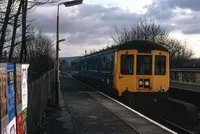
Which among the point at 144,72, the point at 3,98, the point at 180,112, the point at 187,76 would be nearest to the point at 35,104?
the point at 3,98

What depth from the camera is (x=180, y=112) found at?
19.9 meters

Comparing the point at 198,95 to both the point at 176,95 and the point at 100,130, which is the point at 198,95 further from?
the point at 100,130

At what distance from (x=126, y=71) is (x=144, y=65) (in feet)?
3.16

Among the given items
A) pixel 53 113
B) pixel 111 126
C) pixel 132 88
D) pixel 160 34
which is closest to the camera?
pixel 111 126

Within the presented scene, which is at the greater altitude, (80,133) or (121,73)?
(121,73)

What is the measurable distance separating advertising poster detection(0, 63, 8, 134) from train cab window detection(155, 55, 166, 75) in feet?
55.0

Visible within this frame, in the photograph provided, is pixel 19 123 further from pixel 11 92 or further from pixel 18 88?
pixel 11 92

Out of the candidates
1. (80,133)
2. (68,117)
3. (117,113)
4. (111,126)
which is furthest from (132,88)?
(80,133)

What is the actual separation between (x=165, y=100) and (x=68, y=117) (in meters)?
7.50

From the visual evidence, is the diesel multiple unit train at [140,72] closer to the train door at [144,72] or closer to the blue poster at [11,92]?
the train door at [144,72]

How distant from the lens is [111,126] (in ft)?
42.6

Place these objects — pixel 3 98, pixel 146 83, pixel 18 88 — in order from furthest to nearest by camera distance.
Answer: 1. pixel 146 83
2. pixel 18 88
3. pixel 3 98

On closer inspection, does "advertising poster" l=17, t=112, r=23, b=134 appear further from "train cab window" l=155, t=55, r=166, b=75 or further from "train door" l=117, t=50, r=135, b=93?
"train cab window" l=155, t=55, r=166, b=75

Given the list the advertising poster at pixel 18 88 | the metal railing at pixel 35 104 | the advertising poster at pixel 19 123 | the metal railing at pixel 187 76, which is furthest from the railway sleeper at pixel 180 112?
the advertising poster at pixel 18 88
